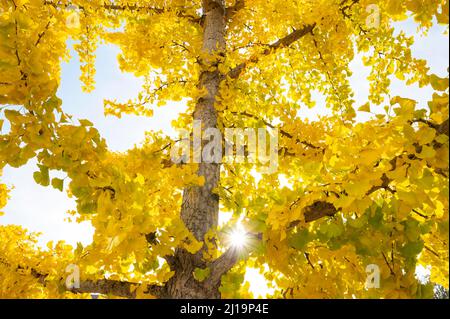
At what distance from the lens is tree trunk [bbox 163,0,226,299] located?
259cm

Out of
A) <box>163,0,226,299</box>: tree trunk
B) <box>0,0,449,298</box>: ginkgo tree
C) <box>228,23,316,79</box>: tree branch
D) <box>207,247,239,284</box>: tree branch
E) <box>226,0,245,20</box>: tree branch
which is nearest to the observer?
<box>0,0,449,298</box>: ginkgo tree

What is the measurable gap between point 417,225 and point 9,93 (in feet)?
6.73

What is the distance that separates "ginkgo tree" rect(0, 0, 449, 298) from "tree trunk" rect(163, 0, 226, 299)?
0.04 ft

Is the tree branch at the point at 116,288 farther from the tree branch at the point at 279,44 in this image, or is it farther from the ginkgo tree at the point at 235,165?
the tree branch at the point at 279,44

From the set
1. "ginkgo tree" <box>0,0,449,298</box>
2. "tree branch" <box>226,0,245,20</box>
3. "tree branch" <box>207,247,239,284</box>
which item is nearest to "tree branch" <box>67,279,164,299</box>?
"ginkgo tree" <box>0,0,449,298</box>

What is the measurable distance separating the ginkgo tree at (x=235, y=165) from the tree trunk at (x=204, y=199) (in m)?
0.01

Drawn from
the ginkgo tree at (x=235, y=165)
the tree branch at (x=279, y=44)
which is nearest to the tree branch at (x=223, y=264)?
the ginkgo tree at (x=235, y=165)

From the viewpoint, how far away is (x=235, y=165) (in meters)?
4.15

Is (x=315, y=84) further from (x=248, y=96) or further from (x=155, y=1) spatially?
(x=155, y=1)

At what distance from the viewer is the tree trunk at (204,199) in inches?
102

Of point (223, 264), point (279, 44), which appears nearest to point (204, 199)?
point (223, 264)

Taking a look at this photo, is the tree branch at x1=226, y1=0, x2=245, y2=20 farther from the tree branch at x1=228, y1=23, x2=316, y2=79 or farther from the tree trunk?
the tree branch at x1=228, y1=23, x2=316, y2=79

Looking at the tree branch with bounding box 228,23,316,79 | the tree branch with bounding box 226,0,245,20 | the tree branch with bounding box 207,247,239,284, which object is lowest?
the tree branch with bounding box 207,247,239,284
